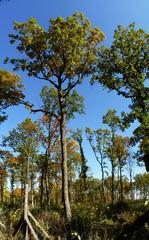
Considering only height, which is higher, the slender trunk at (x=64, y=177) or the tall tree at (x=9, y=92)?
the tall tree at (x=9, y=92)

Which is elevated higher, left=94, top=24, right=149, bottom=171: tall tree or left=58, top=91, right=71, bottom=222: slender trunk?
left=94, top=24, right=149, bottom=171: tall tree

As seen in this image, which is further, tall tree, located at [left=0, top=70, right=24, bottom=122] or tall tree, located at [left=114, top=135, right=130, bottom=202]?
tall tree, located at [left=114, top=135, right=130, bottom=202]

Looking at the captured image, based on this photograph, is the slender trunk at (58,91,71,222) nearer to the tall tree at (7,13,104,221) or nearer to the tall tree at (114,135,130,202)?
the tall tree at (7,13,104,221)

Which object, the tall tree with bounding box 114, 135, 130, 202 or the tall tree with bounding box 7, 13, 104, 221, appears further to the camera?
the tall tree with bounding box 114, 135, 130, 202

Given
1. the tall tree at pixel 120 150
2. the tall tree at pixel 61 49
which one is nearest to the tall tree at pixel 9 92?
the tall tree at pixel 61 49

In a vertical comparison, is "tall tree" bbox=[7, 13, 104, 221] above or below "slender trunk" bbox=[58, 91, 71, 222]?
above

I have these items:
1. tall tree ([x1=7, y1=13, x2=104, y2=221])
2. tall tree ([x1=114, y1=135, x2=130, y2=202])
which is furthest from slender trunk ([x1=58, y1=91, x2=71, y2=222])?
tall tree ([x1=114, y1=135, x2=130, y2=202])

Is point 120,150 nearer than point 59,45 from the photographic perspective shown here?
No

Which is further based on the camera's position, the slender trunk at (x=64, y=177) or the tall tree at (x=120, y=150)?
the tall tree at (x=120, y=150)

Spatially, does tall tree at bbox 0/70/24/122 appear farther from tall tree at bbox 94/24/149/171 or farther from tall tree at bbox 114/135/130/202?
tall tree at bbox 114/135/130/202

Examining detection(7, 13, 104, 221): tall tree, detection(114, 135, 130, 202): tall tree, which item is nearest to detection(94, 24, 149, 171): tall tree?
detection(7, 13, 104, 221): tall tree

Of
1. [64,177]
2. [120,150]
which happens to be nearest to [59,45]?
[64,177]

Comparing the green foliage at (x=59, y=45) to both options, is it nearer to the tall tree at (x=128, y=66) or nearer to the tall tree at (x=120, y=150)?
the tall tree at (x=128, y=66)

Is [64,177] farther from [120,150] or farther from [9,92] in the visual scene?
[120,150]
